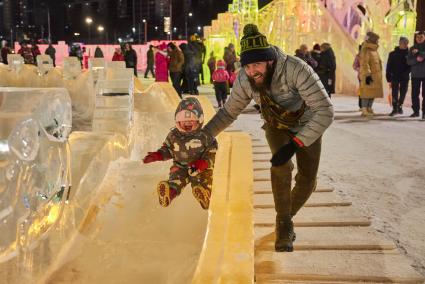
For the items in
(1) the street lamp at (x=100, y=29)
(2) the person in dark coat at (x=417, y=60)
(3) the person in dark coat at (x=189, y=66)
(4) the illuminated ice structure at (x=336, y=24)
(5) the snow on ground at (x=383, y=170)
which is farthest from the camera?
(1) the street lamp at (x=100, y=29)

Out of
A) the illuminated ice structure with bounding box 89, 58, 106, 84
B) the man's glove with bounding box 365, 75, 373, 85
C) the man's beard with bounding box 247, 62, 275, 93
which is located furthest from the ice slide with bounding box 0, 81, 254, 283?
the man's glove with bounding box 365, 75, 373, 85

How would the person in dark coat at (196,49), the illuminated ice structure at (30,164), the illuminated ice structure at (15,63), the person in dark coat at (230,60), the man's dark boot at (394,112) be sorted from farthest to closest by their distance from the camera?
the person in dark coat at (196,49) < the person in dark coat at (230,60) < the man's dark boot at (394,112) < the illuminated ice structure at (15,63) < the illuminated ice structure at (30,164)

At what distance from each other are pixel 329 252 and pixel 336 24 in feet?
45.8

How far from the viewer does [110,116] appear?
5.66 meters

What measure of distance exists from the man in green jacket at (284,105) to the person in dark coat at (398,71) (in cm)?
758

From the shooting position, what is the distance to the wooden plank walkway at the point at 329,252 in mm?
2895

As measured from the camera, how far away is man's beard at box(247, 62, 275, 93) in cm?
286

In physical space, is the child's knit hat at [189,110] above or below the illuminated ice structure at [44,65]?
below

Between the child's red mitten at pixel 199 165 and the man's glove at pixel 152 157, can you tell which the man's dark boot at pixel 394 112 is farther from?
the man's glove at pixel 152 157

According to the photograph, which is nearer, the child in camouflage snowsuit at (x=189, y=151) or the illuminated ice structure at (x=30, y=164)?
the illuminated ice structure at (x=30, y=164)

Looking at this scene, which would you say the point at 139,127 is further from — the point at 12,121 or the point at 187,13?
the point at 187,13

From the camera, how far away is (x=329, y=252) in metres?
3.24

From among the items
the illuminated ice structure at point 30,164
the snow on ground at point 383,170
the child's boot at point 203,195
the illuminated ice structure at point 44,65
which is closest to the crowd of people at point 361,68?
the snow on ground at point 383,170

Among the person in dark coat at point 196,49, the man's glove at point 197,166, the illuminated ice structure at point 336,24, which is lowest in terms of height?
the man's glove at point 197,166
